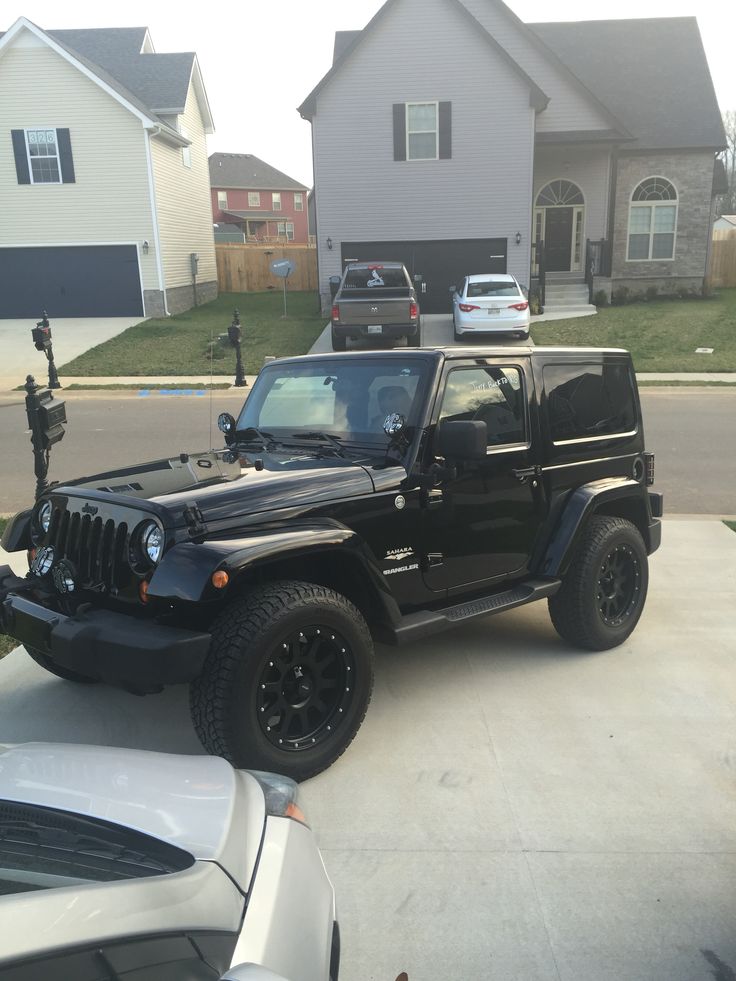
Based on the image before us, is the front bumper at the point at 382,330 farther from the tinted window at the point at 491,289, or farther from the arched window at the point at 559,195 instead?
the arched window at the point at 559,195

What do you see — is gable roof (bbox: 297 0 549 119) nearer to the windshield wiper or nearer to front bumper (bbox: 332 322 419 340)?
front bumper (bbox: 332 322 419 340)

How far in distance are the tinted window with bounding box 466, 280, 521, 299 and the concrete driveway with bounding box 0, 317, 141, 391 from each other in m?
10.0

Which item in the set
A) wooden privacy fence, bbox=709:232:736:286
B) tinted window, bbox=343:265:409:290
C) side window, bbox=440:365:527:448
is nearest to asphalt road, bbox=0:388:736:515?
side window, bbox=440:365:527:448

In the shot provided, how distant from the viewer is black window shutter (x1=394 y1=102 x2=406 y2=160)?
946 inches

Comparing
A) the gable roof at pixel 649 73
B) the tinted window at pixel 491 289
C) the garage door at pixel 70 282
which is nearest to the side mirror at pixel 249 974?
the tinted window at pixel 491 289

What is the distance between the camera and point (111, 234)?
25.5m

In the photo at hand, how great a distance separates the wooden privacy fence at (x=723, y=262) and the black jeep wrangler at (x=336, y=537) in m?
29.1

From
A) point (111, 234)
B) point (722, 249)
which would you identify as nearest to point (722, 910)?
point (111, 234)

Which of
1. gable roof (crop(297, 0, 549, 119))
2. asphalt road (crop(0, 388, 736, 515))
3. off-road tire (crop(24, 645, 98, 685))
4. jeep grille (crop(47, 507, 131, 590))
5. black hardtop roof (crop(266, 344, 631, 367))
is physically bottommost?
asphalt road (crop(0, 388, 736, 515))

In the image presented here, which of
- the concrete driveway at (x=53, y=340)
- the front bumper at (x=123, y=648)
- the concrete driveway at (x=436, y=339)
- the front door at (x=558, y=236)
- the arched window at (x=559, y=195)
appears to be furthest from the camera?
the front door at (x=558, y=236)

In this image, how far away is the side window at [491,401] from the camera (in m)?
4.20

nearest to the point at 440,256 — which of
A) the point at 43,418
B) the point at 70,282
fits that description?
the point at 70,282

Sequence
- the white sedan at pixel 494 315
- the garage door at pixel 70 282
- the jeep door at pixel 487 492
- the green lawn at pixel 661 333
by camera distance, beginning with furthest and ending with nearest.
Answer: the garage door at pixel 70 282 → the white sedan at pixel 494 315 → the green lawn at pixel 661 333 → the jeep door at pixel 487 492

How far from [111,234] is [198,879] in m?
26.7
